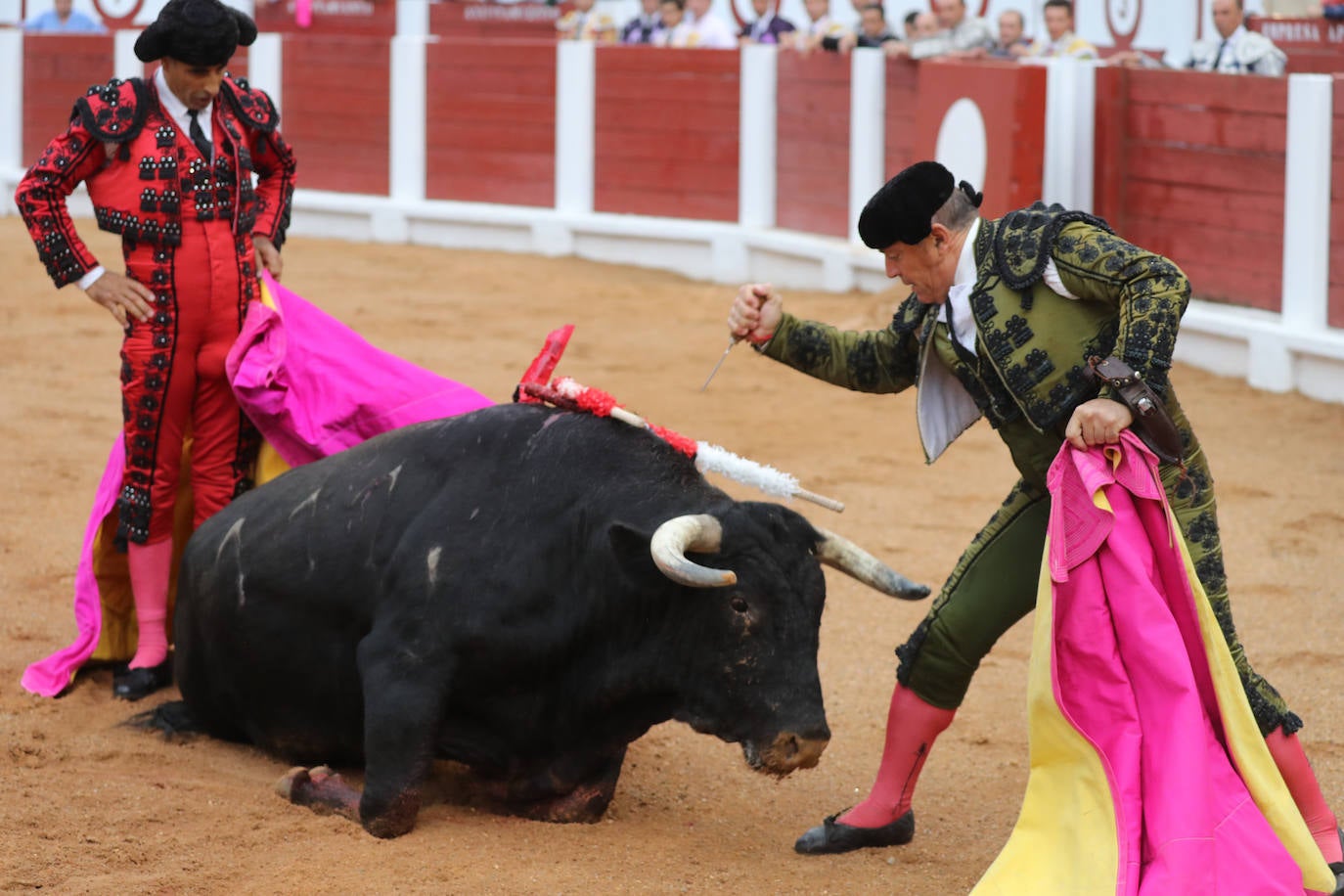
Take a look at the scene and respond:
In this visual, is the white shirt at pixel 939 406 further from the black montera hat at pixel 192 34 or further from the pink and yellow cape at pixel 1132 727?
the black montera hat at pixel 192 34

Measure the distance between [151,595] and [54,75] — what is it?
32.5 ft

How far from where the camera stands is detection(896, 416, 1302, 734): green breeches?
9.38 feet

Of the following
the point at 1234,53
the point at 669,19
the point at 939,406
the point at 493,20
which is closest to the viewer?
the point at 939,406

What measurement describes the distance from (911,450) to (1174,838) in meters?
4.02

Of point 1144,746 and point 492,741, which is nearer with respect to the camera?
point 1144,746

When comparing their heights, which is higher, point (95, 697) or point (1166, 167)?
point (1166, 167)

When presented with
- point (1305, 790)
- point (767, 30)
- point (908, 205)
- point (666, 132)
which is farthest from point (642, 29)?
point (1305, 790)

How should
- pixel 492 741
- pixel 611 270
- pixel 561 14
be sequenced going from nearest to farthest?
pixel 492 741 → pixel 611 270 → pixel 561 14

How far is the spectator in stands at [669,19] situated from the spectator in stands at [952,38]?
2.25m

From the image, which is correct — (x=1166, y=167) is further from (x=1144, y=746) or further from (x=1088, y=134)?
(x=1144, y=746)

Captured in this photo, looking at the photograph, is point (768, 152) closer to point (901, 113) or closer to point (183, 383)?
point (901, 113)

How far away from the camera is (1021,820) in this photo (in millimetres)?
2822

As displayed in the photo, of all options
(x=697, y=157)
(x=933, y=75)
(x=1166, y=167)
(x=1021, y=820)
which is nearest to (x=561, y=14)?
(x=697, y=157)

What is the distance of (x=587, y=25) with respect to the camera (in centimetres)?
1258
